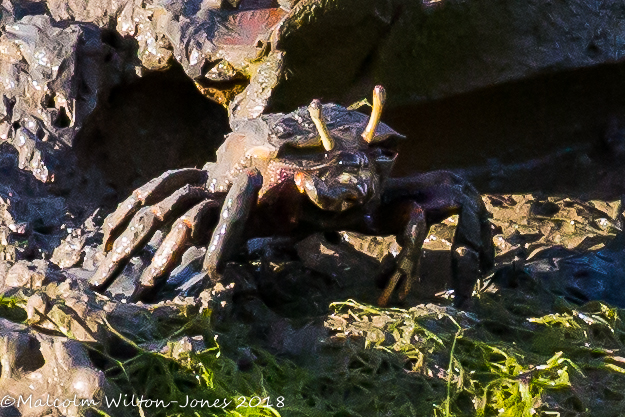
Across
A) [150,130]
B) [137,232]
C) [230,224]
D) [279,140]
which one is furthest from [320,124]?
[150,130]

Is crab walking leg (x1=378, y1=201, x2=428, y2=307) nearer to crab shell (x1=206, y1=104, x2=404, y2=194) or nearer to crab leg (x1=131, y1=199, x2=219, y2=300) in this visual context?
crab shell (x1=206, y1=104, x2=404, y2=194)

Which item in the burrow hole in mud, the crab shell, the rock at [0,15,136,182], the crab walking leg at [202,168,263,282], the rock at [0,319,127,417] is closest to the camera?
the rock at [0,319,127,417]

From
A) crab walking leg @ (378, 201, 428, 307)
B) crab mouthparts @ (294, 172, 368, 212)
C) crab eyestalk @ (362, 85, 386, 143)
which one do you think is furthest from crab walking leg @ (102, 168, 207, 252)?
crab walking leg @ (378, 201, 428, 307)

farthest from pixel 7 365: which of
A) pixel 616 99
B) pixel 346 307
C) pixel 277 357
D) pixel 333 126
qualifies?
pixel 616 99

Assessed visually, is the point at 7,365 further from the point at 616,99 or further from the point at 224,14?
the point at 616,99

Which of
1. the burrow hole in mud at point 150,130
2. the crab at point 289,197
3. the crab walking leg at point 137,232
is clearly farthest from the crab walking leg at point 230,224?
the burrow hole in mud at point 150,130

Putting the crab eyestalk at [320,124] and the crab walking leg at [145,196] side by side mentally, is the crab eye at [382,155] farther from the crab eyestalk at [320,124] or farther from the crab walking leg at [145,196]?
the crab walking leg at [145,196]
